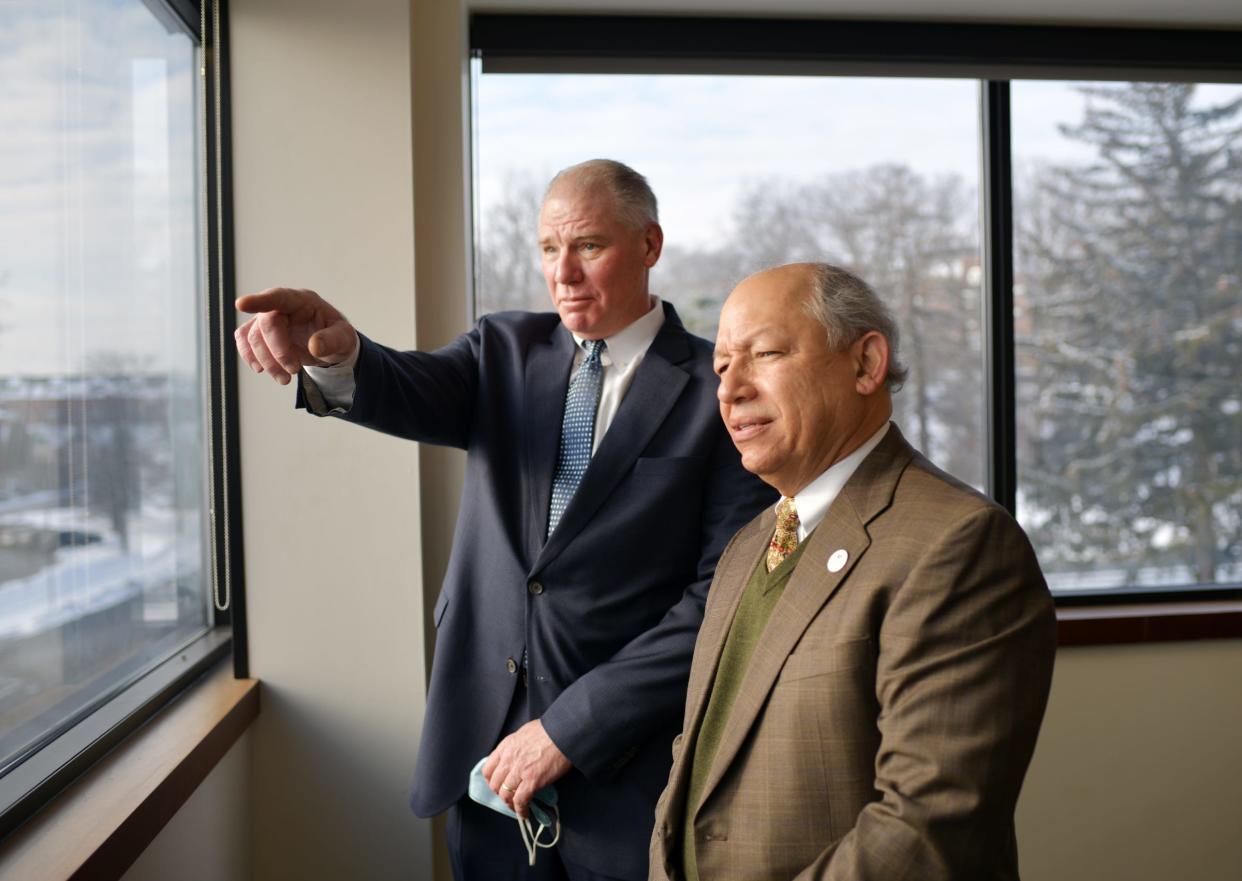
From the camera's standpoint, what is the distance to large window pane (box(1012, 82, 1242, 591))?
122 inches

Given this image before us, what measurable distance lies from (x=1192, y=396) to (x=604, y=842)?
236cm

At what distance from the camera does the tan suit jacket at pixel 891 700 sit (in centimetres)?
112

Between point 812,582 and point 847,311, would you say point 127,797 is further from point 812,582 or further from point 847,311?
point 847,311

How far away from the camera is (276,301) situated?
1.58 metres

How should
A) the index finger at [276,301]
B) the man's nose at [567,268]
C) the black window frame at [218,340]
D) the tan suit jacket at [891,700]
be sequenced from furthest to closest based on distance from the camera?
the black window frame at [218,340]
the man's nose at [567,268]
the index finger at [276,301]
the tan suit jacket at [891,700]

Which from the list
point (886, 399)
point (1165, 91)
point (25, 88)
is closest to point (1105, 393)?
point (1165, 91)

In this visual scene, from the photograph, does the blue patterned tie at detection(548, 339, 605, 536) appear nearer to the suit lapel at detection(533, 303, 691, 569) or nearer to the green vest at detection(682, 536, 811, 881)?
the suit lapel at detection(533, 303, 691, 569)

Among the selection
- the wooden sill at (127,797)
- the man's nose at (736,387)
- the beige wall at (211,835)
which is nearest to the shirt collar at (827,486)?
the man's nose at (736,387)

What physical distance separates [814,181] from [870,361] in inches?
73.6

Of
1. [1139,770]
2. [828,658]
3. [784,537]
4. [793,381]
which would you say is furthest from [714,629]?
[1139,770]

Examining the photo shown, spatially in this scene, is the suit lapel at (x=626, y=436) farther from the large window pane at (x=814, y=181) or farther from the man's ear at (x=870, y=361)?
the large window pane at (x=814, y=181)

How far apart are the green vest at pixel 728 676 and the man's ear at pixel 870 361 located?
210 mm

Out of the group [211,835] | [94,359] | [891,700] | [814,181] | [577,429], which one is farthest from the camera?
[814,181]

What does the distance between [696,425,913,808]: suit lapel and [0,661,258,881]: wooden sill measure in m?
0.81
